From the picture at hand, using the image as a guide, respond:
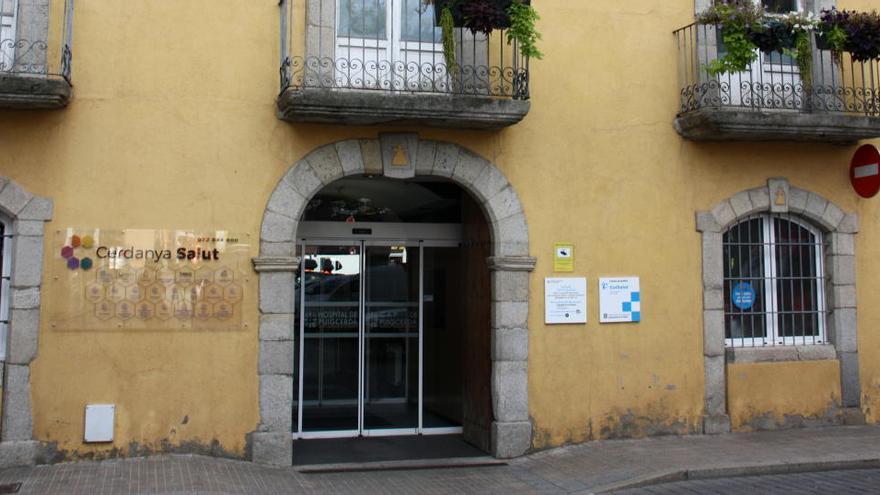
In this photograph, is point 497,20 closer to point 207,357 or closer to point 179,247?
point 179,247

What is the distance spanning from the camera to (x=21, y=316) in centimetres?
719

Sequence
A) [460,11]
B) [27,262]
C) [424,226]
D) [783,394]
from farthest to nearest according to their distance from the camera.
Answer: [424,226]
[783,394]
[460,11]
[27,262]

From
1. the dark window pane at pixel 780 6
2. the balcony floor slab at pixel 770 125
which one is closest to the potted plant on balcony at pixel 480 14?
the balcony floor slab at pixel 770 125

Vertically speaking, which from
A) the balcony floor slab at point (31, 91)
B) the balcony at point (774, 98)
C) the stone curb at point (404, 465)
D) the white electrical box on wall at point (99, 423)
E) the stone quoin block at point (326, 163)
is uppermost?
the balcony at point (774, 98)

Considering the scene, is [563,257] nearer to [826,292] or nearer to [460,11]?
[460,11]

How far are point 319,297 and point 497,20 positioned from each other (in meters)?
3.77

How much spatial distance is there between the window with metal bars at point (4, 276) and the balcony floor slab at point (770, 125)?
273 inches

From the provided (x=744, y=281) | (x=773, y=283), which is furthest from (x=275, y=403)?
(x=773, y=283)

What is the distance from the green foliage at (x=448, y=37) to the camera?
773 cm

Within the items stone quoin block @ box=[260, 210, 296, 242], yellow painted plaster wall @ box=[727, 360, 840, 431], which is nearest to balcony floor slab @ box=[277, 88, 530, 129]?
stone quoin block @ box=[260, 210, 296, 242]

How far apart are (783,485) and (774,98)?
439 centimetres

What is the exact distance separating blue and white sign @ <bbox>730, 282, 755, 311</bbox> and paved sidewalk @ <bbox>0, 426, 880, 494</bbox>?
4.98ft

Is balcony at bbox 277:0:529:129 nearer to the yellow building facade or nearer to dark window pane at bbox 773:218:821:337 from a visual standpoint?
the yellow building facade

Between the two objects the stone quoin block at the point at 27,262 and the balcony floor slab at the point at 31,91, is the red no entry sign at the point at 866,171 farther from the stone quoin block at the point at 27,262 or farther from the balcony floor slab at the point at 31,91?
the stone quoin block at the point at 27,262
